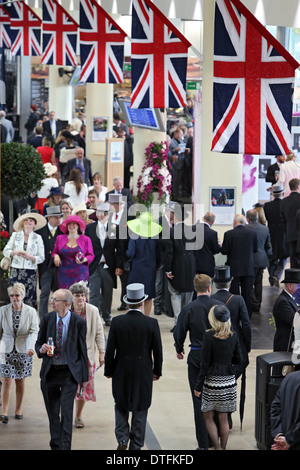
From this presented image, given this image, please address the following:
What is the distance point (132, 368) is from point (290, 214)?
29.1 ft

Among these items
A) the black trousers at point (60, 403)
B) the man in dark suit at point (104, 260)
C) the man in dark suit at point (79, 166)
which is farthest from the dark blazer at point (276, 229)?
the black trousers at point (60, 403)

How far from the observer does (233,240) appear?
14.6m

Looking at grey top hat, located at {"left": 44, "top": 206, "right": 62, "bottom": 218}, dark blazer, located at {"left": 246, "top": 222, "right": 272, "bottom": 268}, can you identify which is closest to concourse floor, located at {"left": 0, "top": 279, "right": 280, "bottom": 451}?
dark blazer, located at {"left": 246, "top": 222, "right": 272, "bottom": 268}

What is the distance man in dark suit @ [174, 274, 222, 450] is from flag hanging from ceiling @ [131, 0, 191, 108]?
5.66 meters

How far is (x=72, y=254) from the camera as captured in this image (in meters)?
13.6

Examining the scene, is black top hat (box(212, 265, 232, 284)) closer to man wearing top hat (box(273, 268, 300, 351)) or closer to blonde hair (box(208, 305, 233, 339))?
man wearing top hat (box(273, 268, 300, 351))

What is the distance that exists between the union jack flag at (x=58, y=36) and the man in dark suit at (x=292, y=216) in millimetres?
8645

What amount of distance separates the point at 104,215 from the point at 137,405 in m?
6.19

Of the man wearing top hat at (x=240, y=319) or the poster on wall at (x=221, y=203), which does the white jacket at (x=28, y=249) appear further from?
the man wearing top hat at (x=240, y=319)

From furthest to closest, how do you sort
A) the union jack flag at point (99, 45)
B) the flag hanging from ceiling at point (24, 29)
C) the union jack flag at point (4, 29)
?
the union jack flag at point (4, 29) → the flag hanging from ceiling at point (24, 29) → the union jack flag at point (99, 45)

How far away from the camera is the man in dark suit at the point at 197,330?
9641 mm

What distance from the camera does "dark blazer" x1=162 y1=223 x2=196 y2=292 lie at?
48.0 feet

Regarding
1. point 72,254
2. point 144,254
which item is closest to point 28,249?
point 72,254
